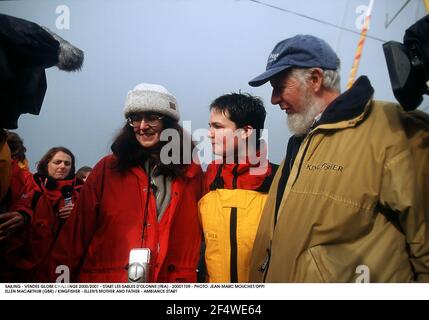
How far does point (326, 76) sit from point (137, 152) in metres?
0.72

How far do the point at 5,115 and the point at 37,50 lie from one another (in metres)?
0.23

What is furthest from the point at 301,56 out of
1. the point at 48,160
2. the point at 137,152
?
the point at 48,160

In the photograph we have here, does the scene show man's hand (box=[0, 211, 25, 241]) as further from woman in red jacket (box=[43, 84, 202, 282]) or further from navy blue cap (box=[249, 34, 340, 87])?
navy blue cap (box=[249, 34, 340, 87])

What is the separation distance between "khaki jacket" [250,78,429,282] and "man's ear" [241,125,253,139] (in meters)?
0.26

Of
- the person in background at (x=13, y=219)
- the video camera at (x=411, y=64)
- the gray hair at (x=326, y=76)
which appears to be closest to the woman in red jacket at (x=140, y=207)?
the person in background at (x=13, y=219)

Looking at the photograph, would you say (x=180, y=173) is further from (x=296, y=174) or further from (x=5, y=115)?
(x=5, y=115)

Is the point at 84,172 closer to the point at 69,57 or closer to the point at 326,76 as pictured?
the point at 69,57

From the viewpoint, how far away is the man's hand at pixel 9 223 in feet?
4.17

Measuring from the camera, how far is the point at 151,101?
1279mm

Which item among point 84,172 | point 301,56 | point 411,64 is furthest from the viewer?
point 84,172

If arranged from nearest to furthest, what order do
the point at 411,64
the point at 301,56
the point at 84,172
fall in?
the point at 411,64 < the point at 301,56 < the point at 84,172

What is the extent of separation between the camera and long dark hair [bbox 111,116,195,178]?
51.1 inches

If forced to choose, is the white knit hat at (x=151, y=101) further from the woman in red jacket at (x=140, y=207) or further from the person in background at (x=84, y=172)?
the person in background at (x=84, y=172)

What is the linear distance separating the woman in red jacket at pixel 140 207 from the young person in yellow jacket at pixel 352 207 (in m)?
0.30
